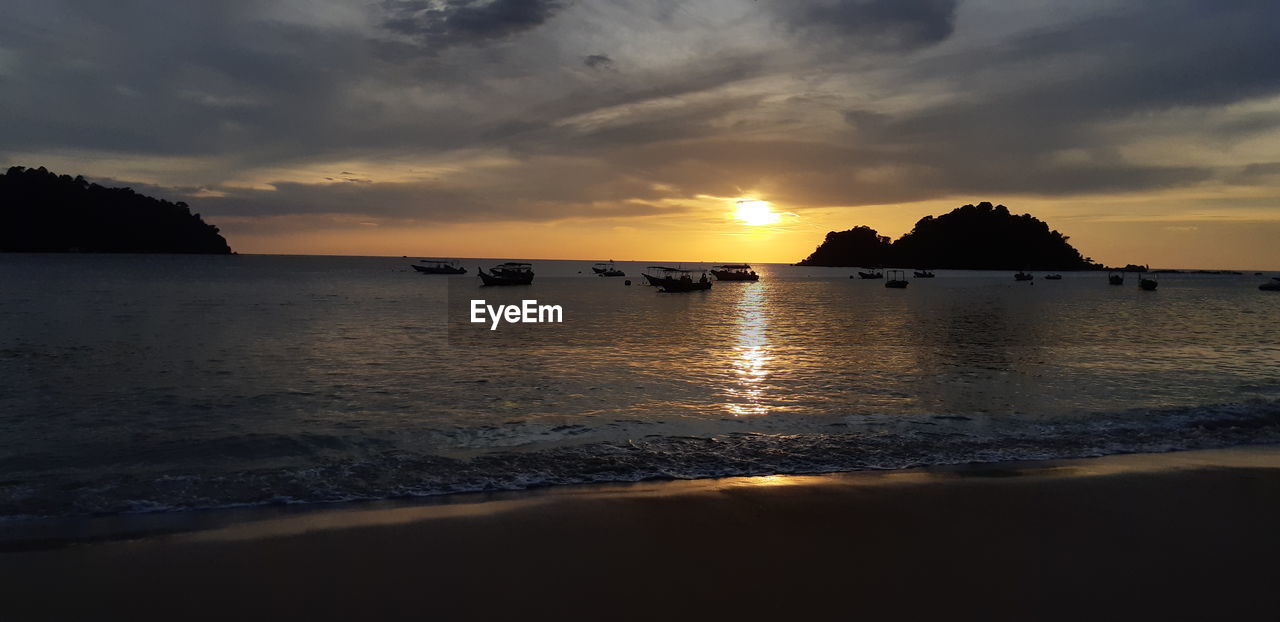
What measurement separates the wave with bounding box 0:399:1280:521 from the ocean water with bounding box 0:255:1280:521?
57 mm

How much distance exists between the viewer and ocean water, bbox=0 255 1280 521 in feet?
32.2

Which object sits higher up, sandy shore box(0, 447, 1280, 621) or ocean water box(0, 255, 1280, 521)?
sandy shore box(0, 447, 1280, 621)

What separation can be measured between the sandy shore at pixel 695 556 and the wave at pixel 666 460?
65 cm

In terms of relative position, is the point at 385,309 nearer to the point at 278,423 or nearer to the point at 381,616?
the point at 278,423

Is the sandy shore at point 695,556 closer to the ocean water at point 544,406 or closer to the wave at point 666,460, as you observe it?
the wave at point 666,460

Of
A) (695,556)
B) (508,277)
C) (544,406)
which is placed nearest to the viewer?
(695,556)

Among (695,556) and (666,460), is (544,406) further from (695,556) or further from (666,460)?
(695,556)

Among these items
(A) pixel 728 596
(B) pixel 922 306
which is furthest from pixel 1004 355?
(B) pixel 922 306

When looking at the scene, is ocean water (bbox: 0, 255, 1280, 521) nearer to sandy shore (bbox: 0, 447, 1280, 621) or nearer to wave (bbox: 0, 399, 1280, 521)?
wave (bbox: 0, 399, 1280, 521)

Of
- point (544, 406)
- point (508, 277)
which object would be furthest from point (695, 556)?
point (508, 277)

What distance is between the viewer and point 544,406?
610 inches

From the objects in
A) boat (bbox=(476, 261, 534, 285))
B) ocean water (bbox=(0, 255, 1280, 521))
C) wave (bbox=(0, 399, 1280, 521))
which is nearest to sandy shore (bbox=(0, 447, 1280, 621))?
wave (bbox=(0, 399, 1280, 521))

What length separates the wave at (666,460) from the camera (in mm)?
8578

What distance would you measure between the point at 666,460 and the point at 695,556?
152 inches
